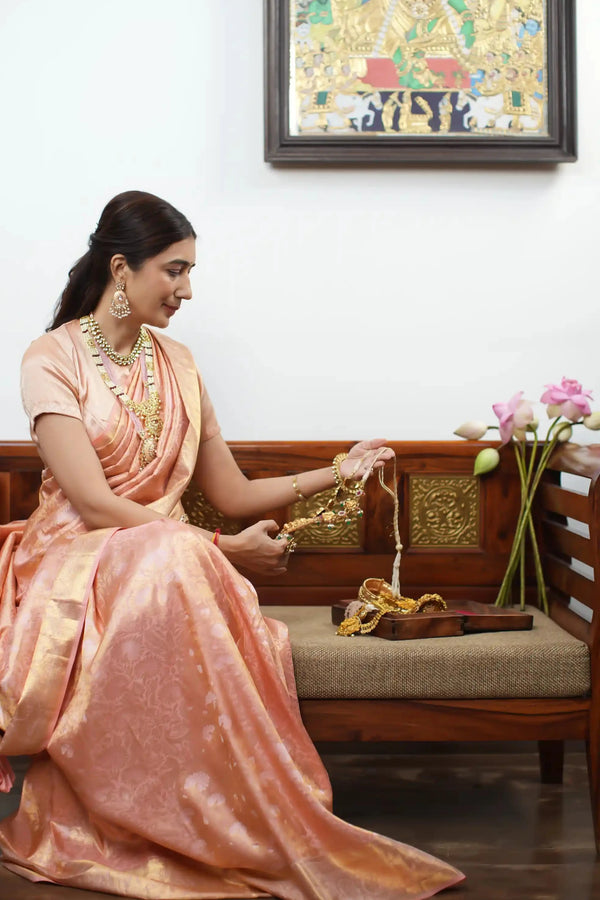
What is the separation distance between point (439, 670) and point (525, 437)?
2.55ft

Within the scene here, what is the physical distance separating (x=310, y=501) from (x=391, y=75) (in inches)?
48.8

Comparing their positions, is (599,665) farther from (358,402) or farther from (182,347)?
(182,347)

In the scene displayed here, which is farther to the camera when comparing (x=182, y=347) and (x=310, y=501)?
(x=310, y=501)

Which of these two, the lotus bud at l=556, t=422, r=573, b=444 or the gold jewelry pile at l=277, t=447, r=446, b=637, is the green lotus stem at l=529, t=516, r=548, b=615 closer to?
the lotus bud at l=556, t=422, r=573, b=444

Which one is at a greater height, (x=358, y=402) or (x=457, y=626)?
(x=358, y=402)

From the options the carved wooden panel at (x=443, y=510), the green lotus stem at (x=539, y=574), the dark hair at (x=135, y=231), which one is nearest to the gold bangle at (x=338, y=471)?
the carved wooden panel at (x=443, y=510)

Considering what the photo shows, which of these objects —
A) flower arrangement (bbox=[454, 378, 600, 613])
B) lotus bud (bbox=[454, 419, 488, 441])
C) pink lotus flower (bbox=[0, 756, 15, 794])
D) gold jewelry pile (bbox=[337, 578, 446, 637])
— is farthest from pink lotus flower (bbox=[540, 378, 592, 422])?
pink lotus flower (bbox=[0, 756, 15, 794])

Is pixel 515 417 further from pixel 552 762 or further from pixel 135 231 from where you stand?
pixel 135 231

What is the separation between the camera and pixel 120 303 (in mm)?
2311

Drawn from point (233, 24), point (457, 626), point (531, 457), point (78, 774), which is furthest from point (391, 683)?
point (233, 24)

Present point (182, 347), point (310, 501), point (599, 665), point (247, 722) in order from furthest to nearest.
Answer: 1. point (310, 501)
2. point (182, 347)
3. point (599, 665)
4. point (247, 722)

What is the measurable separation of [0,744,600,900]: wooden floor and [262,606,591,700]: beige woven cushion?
340 mm

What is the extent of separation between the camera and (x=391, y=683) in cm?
209

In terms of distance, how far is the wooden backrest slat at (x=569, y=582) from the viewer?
2.23m
